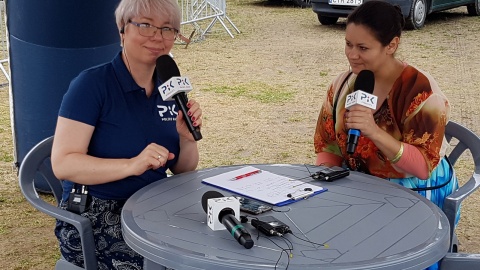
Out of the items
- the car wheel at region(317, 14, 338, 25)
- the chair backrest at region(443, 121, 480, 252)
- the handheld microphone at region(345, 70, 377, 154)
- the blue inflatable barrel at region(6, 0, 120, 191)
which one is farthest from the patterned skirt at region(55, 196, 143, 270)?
the car wheel at region(317, 14, 338, 25)

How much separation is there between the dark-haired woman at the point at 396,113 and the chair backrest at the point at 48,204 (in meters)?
1.16

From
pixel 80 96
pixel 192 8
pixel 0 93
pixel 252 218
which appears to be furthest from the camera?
pixel 192 8

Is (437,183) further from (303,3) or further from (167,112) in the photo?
(303,3)

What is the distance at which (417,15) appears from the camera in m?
13.3

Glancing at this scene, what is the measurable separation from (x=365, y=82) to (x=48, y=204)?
4.47 ft

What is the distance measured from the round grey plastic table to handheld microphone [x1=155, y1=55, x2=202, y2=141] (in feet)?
0.82

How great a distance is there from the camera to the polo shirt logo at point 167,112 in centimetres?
325

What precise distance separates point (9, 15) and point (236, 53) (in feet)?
21.2

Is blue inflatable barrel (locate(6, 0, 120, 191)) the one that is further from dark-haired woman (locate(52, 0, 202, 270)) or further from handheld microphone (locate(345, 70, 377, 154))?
handheld microphone (locate(345, 70, 377, 154))

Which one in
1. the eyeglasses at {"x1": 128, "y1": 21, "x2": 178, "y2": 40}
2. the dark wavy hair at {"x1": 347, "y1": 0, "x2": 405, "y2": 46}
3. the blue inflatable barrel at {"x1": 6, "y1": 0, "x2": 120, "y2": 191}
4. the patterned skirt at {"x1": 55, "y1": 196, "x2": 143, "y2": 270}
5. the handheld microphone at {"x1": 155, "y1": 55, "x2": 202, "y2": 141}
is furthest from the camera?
the blue inflatable barrel at {"x1": 6, "y1": 0, "x2": 120, "y2": 191}

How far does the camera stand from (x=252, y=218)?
263 centimetres

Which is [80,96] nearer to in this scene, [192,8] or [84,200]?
[84,200]

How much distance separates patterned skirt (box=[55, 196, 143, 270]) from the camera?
3027 millimetres

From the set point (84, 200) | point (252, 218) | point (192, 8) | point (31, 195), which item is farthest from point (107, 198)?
point (192, 8)
